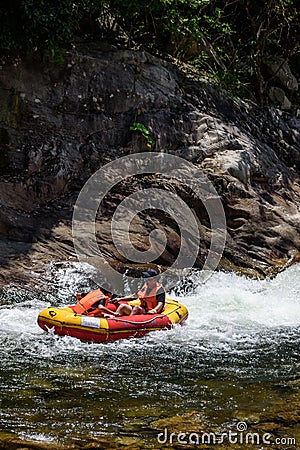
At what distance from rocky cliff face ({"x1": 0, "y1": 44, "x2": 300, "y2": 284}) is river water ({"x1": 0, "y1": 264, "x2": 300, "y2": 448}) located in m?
2.22

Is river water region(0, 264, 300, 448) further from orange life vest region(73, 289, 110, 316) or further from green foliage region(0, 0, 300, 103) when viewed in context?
green foliage region(0, 0, 300, 103)

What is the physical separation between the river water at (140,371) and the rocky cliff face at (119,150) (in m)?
2.22

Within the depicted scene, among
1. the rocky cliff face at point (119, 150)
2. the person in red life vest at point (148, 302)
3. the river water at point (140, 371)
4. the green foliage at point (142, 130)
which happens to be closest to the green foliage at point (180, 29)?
the rocky cliff face at point (119, 150)

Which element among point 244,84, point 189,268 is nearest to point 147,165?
point 189,268

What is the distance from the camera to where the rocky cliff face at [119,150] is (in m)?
10.9

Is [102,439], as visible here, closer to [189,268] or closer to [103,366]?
[103,366]

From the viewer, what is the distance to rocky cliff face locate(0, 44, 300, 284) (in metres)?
10.9

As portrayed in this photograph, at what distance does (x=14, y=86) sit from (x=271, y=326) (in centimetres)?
757

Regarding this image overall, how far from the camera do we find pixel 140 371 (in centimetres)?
599

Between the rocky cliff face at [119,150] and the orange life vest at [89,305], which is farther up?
the rocky cliff face at [119,150]

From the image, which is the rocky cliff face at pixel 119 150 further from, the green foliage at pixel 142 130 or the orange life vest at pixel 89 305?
the orange life vest at pixel 89 305

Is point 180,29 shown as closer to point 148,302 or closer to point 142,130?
point 142,130

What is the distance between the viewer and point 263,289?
34.8 ft

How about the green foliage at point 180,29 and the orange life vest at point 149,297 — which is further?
the green foliage at point 180,29
